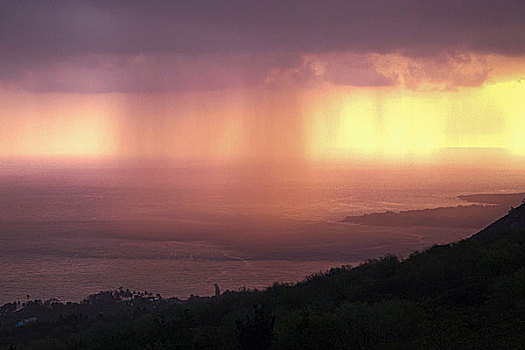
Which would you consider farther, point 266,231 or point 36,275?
point 266,231

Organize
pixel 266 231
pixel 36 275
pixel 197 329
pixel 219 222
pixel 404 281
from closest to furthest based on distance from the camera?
1. pixel 197 329
2. pixel 404 281
3. pixel 36 275
4. pixel 266 231
5. pixel 219 222

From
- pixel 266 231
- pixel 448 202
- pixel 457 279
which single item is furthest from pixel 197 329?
pixel 448 202

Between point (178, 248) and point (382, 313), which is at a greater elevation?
point (382, 313)

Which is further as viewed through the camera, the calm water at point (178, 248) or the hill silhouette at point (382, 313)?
the calm water at point (178, 248)

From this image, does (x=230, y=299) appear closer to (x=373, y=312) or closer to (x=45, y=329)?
(x=373, y=312)

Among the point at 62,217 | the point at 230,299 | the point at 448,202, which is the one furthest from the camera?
the point at 448,202

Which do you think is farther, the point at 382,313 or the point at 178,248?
the point at 178,248

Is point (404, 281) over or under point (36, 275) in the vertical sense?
over

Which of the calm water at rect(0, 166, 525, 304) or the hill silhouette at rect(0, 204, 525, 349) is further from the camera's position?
the calm water at rect(0, 166, 525, 304)
